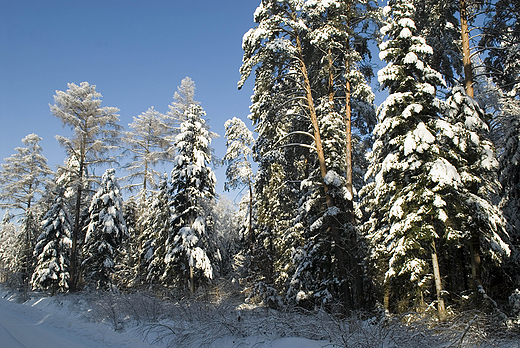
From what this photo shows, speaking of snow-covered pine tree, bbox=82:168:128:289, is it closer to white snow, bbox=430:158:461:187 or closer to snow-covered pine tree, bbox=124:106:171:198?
snow-covered pine tree, bbox=124:106:171:198

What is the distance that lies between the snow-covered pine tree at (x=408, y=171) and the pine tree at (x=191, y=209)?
1072cm

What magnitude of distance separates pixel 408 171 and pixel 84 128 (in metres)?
22.6

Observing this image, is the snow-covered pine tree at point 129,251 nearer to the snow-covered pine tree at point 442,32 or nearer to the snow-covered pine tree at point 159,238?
the snow-covered pine tree at point 159,238

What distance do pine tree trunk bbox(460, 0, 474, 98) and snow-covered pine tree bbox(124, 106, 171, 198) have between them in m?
22.9

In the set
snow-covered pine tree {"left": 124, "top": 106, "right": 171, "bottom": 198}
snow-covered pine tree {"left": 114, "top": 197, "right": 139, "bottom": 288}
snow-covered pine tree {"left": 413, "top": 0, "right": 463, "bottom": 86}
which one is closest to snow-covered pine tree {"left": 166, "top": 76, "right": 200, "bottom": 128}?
snow-covered pine tree {"left": 124, "top": 106, "right": 171, "bottom": 198}

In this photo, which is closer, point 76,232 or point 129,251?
point 76,232

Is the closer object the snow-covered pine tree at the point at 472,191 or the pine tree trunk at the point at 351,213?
the snow-covered pine tree at the point at 472,191

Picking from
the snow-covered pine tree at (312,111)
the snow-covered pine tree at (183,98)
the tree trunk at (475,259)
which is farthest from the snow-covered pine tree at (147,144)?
the tree trunk at (475,259)

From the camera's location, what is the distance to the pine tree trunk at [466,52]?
458 inches

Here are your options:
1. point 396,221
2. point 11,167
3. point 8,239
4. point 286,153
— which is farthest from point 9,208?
point 396,221

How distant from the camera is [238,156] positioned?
26453 millimetres

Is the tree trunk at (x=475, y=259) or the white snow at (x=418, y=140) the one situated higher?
the white snow at (x=418, y=140)

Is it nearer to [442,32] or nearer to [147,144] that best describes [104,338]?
[442,32]

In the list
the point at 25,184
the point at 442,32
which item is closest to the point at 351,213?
the point at 442,32
